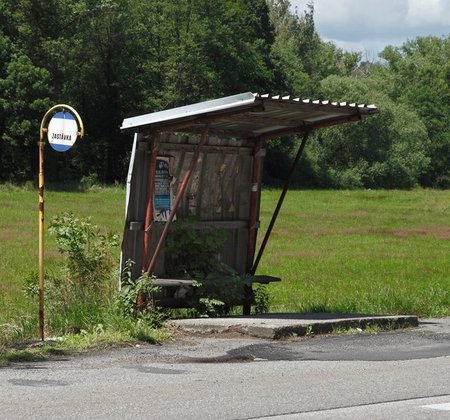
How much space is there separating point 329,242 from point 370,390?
27.7m

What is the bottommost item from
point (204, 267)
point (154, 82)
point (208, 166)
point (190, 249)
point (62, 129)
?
point (204, 267)

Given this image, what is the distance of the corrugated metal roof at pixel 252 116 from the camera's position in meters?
12.0

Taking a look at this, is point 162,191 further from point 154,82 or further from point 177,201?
point 154,82

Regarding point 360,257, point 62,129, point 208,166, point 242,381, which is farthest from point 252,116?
point 360,257

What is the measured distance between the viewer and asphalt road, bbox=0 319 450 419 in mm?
8008

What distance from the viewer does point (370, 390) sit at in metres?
8.92

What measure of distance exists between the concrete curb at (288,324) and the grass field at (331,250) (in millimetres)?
1841

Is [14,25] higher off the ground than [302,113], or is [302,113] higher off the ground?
[14,25]

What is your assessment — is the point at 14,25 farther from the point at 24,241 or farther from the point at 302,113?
the point at 302,113

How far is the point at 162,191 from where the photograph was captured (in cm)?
1378

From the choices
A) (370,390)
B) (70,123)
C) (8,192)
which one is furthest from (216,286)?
(8,192)

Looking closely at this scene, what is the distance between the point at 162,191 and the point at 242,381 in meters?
4.88

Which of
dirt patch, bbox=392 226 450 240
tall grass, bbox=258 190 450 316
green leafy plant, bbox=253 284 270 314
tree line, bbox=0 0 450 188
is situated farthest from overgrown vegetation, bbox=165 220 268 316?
tree line, bbox=0 0 450 188

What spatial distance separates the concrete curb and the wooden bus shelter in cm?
95
